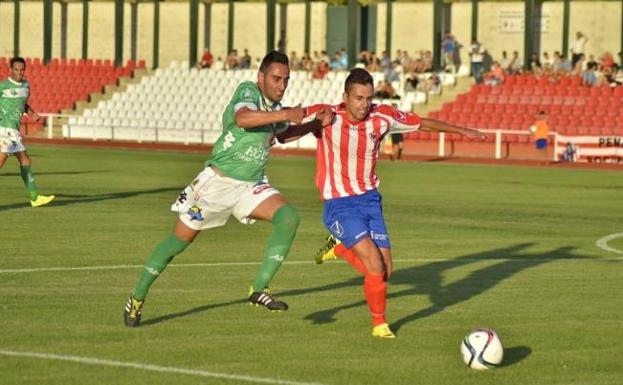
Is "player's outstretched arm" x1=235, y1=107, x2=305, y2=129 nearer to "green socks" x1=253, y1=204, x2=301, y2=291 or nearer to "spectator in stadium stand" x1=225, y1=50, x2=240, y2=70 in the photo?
"green socks" x1=253, y1=204, x2=301, y2=291

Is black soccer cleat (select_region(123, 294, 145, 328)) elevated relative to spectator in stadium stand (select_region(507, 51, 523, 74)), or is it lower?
lower

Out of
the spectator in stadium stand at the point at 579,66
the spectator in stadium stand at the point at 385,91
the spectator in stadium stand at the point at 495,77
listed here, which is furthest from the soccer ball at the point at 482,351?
the spectator in stadium stand at the point at 495,77

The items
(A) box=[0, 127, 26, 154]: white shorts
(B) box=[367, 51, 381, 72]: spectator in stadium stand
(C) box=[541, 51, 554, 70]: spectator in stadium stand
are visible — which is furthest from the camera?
(B) box=[367, 51, 381, 72]: spectator in stadium stand

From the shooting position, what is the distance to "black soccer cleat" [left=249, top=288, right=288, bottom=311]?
42.9ft

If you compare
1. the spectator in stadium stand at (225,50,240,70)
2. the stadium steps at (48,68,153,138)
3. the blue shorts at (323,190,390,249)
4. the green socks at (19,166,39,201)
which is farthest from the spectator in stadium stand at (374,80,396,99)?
the blue shorts at (323,190,390,249)

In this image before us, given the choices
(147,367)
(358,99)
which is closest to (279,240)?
(358,99)

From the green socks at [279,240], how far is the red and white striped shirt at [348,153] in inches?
23.4

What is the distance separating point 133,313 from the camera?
12.2m

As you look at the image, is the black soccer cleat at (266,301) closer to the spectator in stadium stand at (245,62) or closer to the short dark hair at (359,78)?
the short dark hair at (359,78)

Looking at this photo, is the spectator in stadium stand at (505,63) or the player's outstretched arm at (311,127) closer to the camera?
the player's outstretched arm at (311,127)

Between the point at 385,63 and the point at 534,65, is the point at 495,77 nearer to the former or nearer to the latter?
the point at 534,65

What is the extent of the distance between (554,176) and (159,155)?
518 inches

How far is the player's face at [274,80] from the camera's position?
41.7 ft

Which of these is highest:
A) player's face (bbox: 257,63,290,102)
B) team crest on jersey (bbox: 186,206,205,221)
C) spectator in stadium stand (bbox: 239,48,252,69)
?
player's face (bbox: 257,63,290,102)
